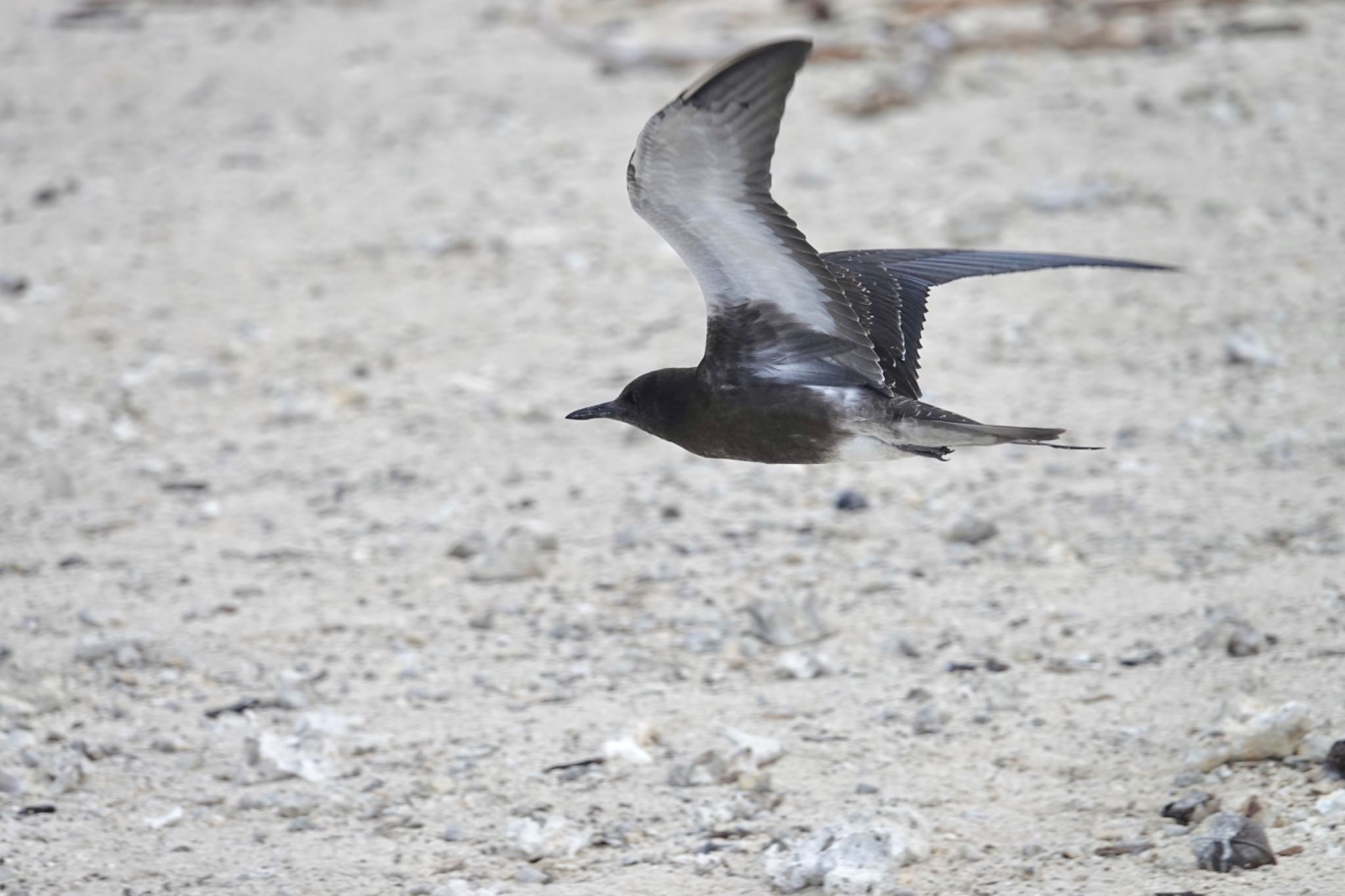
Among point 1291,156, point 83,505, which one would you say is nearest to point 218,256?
point 83,505

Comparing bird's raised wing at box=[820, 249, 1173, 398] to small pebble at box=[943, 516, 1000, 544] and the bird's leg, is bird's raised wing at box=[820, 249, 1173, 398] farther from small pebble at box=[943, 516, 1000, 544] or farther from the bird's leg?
small pebble at box=[943, 516, 1000, 544]

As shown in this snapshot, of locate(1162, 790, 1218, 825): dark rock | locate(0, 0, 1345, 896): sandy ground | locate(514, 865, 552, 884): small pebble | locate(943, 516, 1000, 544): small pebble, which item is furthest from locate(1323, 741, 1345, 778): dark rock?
locate(514, 865, 552, 884): small pebble

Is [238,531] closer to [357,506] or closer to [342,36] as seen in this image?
[357,506]

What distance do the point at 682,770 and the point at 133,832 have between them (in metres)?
1.30

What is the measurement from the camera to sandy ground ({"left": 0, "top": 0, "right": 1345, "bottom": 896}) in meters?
3.92

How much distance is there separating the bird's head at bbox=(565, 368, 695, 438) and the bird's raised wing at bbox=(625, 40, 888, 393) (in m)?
0.09

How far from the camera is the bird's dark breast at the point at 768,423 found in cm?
388

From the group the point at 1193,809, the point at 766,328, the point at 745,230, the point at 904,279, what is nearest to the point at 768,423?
the point at 766,328

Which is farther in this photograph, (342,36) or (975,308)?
(342,36)

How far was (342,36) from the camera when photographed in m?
11.1

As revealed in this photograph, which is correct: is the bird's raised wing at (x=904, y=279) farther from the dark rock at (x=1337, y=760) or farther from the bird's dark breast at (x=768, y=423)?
the dark rock at (x=1337, y=760)

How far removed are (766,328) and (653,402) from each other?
0.36 m

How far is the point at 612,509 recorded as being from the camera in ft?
18.4

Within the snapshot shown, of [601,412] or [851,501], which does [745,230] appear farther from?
[851,501]
